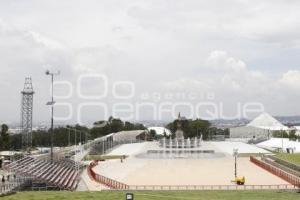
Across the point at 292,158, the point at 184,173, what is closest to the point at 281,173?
the point at 184,173

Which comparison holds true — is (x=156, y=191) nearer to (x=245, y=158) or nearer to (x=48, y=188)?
(x=48, y=188)

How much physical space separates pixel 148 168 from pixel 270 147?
43.1 m

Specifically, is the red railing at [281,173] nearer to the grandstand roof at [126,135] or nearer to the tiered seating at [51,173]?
the tiered seating at [51,173]

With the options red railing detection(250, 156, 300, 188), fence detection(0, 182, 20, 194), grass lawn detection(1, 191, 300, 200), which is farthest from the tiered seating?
red railing detection(250, 156, 300, 188)

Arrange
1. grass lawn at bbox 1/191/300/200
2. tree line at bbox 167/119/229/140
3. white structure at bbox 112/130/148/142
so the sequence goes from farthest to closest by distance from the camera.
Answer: tree line at bbox 167/119/229/140, white structure at bbox 112/130/148/142, grass lawn at bbox 1/191/300/200

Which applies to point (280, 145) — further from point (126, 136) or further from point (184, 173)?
point (184, 173)

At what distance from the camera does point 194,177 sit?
48.1 m

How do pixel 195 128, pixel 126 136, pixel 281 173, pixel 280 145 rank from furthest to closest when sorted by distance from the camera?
1. pixel 195 128
2. pixel 126 136
3. pixel 280 145
4. pixel 281 173

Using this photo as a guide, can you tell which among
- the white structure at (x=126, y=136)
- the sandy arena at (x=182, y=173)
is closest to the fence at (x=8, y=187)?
the sandy arena at (x=182, y=173)

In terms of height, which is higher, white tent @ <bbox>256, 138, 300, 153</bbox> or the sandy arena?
white tent @ <bbox>256, 138, 300, 153</bbox>

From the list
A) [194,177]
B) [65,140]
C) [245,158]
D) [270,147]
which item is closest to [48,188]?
[194,177]

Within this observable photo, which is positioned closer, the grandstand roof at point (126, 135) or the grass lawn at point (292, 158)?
the grass lawn at point (292, 158)

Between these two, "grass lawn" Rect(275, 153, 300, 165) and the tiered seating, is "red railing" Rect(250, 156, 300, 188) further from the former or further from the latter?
the tiered seating

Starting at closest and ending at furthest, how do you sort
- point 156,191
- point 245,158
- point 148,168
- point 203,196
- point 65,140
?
1. point 203,196
2. point 156,191
3. point 148,168
4. point 245,158
5. point 65,140
